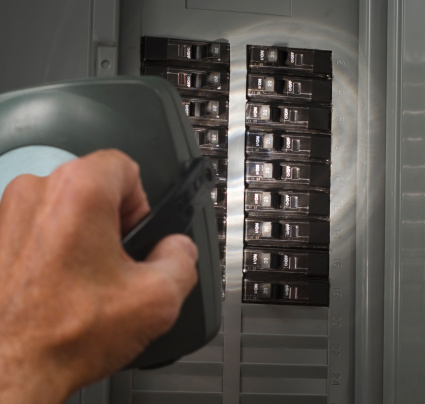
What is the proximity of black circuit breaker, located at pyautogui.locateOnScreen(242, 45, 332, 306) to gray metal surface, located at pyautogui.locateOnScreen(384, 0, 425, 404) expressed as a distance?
0.58 ft

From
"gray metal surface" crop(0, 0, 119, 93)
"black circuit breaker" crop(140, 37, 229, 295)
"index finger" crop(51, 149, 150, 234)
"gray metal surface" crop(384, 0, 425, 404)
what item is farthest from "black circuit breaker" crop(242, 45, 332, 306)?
"index finger" crop(51, 149, 150, 234)

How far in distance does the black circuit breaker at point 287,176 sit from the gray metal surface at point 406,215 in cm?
18

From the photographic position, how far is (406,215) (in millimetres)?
1613

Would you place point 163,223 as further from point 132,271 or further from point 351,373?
point 351,373

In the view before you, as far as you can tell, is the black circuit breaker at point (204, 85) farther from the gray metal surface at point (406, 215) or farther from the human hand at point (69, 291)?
the human hand at point (69, 291)

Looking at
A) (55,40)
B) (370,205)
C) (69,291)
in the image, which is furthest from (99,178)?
(370,205)

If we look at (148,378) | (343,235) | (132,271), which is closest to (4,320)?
(132,271)

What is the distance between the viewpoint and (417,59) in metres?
1.61

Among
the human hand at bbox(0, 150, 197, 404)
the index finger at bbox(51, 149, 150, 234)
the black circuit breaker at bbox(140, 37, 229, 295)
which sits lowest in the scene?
the human hand at bbox(0, 150, 197, 404)

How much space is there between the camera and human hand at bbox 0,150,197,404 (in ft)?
1.30

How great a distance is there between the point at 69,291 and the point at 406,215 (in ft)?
4.44

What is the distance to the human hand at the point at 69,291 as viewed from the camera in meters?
0.40

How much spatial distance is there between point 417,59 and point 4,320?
1.45 m

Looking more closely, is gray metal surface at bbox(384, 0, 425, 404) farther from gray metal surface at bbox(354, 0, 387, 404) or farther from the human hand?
the human hand
